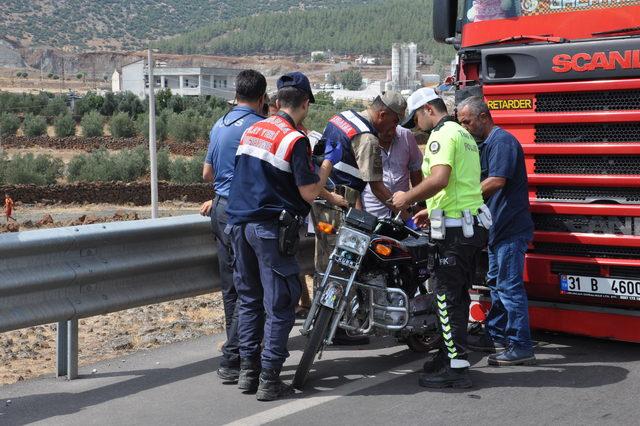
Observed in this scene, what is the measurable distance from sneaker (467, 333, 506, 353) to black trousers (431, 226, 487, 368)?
3.18 ft

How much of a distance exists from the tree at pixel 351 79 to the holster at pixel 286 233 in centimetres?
14255

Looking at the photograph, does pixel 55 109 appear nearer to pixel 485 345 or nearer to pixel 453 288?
pixel 485 345

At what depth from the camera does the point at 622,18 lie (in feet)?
22.7

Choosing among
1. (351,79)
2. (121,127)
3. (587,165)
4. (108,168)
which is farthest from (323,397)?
(351,79)

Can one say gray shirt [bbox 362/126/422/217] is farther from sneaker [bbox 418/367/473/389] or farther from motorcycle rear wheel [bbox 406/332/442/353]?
sneaker [bbox 418/367/473/389]

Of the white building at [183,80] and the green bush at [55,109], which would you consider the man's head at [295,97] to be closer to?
the green bush at [55,109]

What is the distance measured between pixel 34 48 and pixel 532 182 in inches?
6747

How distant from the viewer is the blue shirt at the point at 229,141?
21.9 feet

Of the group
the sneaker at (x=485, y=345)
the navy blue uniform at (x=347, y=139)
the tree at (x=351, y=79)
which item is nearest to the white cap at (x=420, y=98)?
the navy blue uniform at (x=347, y=139)

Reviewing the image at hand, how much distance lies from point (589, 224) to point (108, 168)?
1723 inches

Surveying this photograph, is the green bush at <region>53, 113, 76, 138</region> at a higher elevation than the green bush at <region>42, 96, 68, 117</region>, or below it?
below

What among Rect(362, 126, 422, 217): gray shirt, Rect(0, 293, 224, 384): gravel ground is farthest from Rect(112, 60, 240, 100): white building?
Rect(362, 126, 422, 217): gray shirt

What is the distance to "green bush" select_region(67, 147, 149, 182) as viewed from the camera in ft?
159

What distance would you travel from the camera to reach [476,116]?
6.82 m
